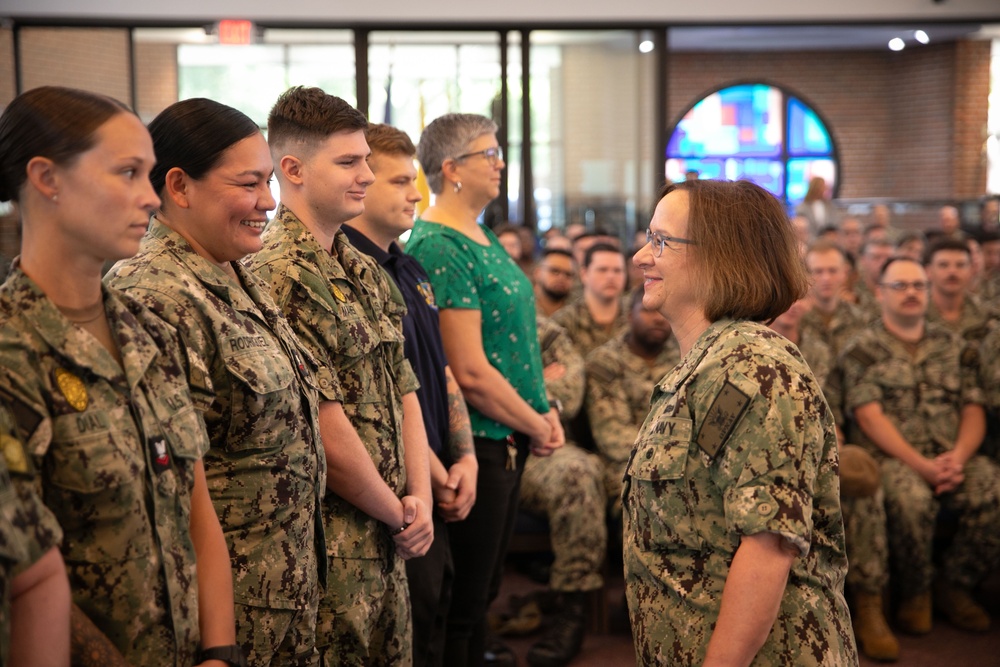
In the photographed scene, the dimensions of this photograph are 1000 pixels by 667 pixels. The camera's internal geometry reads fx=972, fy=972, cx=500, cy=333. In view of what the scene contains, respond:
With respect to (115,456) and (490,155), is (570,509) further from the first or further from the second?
(115,456)

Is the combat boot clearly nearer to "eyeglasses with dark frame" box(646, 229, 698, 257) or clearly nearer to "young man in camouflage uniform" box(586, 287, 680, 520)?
"young man in camouflage uniform" box(586, 287, 680, 520)

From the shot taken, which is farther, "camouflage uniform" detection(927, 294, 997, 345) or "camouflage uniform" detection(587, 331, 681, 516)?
"camouflage uniform" detection(927, 294, 997, 345)

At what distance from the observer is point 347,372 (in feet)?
6.16

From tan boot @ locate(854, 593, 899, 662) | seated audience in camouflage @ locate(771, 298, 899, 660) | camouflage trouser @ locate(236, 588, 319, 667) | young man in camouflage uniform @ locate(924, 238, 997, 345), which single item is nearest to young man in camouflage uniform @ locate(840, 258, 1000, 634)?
seated audience in camouflage @ locate(771, 298, 899, 660)

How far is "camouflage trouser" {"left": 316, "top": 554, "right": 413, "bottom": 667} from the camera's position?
5.86 feet

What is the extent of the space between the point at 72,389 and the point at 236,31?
7.18 m

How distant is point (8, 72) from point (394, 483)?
724 centimetres

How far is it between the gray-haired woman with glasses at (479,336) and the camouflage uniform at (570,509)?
899 mm

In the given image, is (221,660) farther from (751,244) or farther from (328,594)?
(751,244)

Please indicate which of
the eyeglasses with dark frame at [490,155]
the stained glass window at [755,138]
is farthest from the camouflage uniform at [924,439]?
the stained glass window at [755,138]

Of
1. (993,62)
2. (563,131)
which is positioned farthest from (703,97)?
(563,131)

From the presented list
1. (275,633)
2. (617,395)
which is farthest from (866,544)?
(275,633)

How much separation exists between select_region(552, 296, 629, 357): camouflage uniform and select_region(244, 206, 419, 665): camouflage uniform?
8.58ft

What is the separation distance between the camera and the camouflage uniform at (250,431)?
1.46 m
